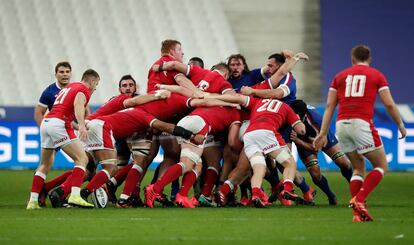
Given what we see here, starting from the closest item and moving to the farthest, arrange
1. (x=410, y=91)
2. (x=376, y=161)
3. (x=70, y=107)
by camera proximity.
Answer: (x=376, y=161)
(x=70, y=107)
(x=410, y=91)

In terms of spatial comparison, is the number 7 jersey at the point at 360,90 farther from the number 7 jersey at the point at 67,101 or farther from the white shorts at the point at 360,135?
the number 7 jersey at the point at 67,101

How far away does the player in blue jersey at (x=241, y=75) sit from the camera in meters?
14.8

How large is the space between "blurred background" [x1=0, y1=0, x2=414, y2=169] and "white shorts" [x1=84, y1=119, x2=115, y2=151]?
11947 millimetres

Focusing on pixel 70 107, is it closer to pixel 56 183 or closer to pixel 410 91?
pixel 56 183

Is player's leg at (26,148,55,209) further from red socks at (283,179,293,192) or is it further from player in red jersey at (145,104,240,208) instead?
red socks at (283,179,293,192)

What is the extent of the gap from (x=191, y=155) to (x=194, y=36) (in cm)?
1397

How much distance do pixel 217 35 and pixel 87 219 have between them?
15.8m

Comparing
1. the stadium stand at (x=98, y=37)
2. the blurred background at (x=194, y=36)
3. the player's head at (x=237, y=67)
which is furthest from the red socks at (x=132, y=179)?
the blurred background at (x=194, y=36)

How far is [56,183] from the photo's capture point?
13922 mm

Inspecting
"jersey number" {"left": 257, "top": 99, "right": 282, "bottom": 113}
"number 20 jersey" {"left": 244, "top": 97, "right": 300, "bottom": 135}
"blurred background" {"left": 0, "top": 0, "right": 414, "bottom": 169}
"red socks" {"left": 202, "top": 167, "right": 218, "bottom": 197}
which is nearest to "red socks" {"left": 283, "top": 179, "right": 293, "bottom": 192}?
"number 20 jersey" {"left": 244, "top": 97, "right": 300, "bottom": 135}

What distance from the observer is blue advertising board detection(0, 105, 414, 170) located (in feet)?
71.1

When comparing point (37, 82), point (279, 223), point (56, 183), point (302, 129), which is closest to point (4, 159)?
point (37, 82)

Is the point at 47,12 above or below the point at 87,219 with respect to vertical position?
above

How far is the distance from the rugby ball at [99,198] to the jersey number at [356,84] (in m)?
3.48
